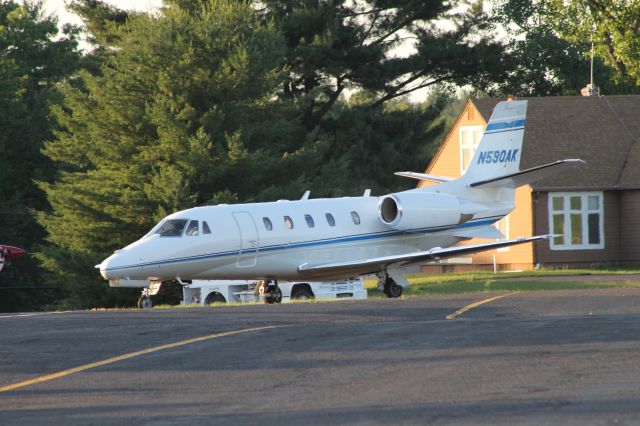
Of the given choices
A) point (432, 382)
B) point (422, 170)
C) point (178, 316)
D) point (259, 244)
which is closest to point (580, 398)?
point (432, 382)

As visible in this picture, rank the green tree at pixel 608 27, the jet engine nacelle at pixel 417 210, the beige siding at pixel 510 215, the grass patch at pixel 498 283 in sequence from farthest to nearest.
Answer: the green tree at pixel 608 27
the beige siding at pixel 510 215
the grass patch at pixel 498 283
the jet engine nacelle at pixel 417 210

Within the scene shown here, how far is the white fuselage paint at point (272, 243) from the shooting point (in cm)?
2634

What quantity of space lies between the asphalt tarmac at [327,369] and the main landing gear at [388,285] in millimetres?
11023

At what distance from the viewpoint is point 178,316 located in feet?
60.7

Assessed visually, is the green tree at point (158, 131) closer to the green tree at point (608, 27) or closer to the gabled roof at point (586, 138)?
the gabled roof at point (586, 138)

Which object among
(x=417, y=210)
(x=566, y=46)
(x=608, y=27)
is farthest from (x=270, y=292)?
(x=566, y=46)

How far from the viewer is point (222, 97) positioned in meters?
45.9

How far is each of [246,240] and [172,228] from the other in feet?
5.61

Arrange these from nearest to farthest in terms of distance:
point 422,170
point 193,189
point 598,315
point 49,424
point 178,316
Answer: point 49,424
point 598,315
point 178,316
point 193,189
point 422,170

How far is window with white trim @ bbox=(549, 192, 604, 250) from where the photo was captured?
1700 inches

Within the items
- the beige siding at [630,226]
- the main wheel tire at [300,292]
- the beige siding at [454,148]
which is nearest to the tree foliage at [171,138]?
the beige siding at [454,148]

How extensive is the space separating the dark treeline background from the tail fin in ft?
38.6

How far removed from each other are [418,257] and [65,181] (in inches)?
998

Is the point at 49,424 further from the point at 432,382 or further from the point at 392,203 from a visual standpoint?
the point at 392,203
